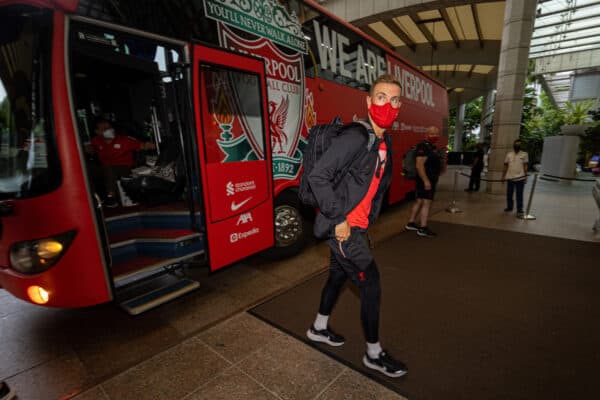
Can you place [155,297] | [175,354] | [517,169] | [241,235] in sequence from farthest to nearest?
[517,169] → [241,235] → [155,297] → [175,354]

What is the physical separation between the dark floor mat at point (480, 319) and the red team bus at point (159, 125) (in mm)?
1180

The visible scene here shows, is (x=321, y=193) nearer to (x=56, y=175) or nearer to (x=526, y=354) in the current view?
(x=56, y=175)

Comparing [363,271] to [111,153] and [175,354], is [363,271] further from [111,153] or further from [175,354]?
[111,153]

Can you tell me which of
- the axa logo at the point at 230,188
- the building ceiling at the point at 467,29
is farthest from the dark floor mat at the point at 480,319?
the building ceiling at the point at 467,29

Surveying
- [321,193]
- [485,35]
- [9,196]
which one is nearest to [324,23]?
[321,193]

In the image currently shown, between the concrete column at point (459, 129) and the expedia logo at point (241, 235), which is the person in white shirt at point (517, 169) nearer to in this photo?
the expedia logo at point (241, 235)

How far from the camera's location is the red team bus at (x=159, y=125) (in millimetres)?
2135

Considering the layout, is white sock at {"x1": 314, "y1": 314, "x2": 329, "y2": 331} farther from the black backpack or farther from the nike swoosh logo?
the nike swoosh logo

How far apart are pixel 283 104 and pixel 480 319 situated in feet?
10.6

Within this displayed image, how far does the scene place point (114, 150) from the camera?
456cm

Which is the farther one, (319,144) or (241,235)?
(241,235)

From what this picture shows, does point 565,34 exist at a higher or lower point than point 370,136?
higher

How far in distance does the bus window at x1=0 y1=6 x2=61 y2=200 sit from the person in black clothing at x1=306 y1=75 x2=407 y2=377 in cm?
194

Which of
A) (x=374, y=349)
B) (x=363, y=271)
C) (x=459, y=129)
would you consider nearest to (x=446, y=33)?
(x=459, y=129)
